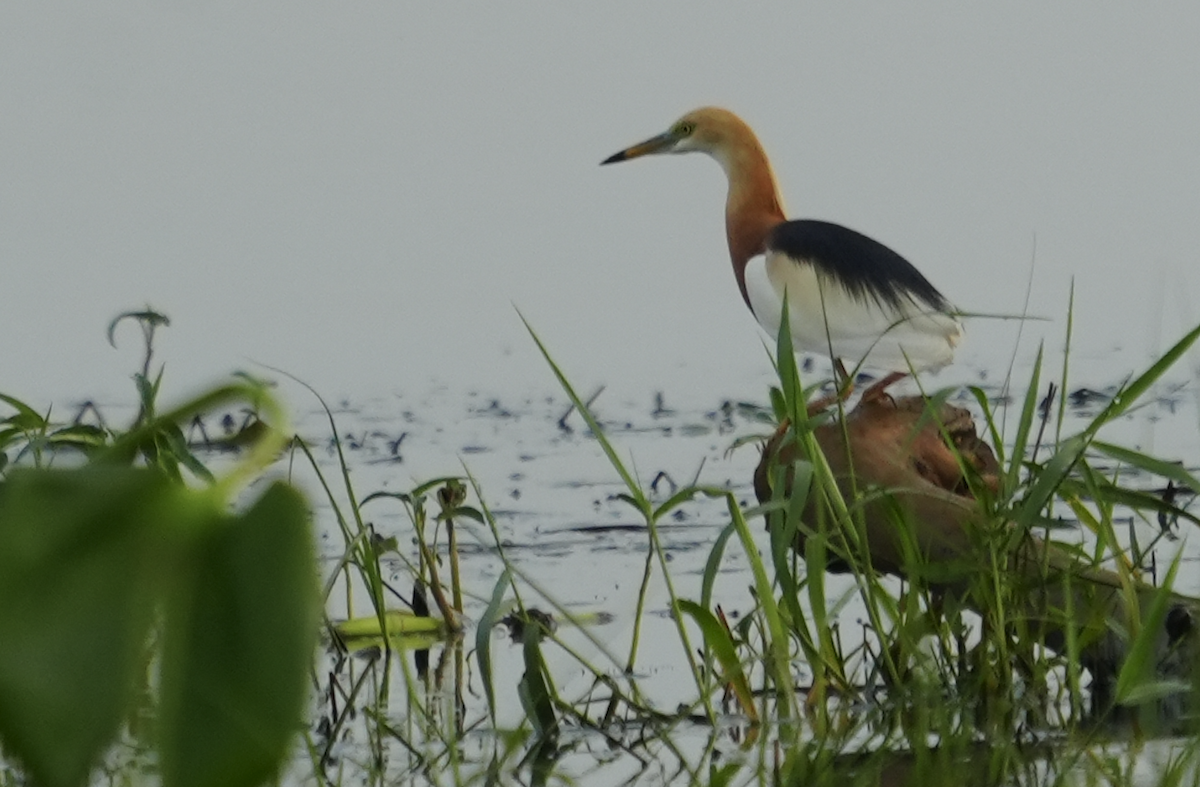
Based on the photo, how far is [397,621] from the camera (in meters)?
2.33

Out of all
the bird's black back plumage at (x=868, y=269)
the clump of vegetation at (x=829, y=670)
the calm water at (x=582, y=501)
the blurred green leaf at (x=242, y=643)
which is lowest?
the calm water at (x=582, y=501)

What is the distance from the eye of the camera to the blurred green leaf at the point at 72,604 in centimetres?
38

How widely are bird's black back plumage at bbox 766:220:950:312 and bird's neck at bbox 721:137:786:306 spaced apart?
0.61 m

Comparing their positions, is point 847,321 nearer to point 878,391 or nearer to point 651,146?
point 878,391

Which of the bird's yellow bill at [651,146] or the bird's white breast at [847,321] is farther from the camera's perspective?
the bird's yellow bill at [651,146]

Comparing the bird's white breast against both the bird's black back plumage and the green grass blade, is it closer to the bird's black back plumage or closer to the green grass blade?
the bird's black back plumage

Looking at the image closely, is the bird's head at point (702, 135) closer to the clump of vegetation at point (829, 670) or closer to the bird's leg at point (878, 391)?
the bird's leg at point (878, 391)

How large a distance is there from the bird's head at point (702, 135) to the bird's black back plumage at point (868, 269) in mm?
805

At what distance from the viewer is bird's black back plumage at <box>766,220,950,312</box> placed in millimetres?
3404

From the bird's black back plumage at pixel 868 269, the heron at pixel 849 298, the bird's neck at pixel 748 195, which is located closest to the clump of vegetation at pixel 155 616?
the heron at pixel 849 298

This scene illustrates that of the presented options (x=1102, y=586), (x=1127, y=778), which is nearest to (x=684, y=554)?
(x=1102, y=586)

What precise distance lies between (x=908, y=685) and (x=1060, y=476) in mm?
291

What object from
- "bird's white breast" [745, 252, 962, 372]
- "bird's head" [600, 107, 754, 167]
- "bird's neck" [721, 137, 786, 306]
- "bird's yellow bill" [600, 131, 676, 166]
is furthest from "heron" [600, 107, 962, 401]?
"bird's yellow bill" [600, 131, 676, 166]

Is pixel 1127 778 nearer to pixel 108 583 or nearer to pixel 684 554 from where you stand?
pixel 108 583
